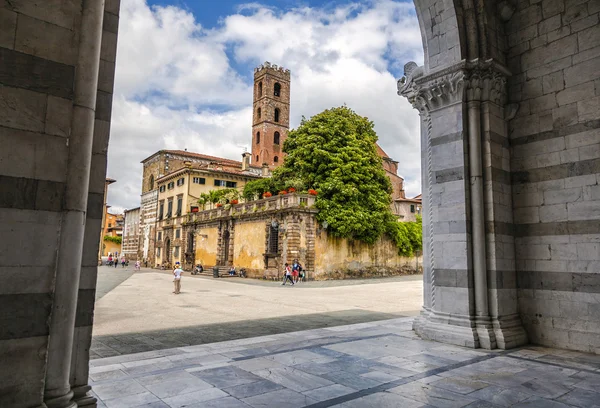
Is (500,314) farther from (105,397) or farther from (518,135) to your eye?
(105,397)

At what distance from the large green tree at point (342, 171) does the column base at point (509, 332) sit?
70.4 ft

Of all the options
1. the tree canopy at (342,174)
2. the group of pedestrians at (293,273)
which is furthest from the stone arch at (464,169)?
the tree canopy at (342,174)

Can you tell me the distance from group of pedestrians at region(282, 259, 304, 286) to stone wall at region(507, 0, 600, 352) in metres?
18.6

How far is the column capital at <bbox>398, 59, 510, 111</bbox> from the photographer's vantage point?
7.50 m

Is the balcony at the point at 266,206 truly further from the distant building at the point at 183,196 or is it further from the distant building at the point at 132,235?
the distant building at the point at 132,235

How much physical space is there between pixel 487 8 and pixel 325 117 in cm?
2458

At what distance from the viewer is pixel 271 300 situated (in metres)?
16.5

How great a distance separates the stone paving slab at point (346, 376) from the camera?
421cm

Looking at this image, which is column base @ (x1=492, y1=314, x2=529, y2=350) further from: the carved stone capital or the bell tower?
the bell tower

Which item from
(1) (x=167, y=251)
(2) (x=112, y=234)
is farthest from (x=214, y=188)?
(2) (x=112, y=234)

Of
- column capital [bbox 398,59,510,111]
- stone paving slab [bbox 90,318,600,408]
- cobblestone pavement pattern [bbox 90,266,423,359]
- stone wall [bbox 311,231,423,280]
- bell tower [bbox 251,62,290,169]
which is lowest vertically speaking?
cobblestone pavement pattern [bbox 90,266,423,359]

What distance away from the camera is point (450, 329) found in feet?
23.3

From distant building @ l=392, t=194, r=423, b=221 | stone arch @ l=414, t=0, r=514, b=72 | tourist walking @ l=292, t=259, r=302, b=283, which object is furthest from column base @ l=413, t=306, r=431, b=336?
distant building @ l=392, t=194, r=423, b=221

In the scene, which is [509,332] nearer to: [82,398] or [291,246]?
[82,398]
